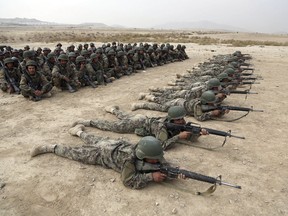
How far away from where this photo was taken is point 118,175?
16.3 feet

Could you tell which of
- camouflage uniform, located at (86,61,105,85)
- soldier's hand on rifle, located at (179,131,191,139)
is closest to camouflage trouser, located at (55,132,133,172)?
soldier's hand on rifle, located at (179,131,191,139)

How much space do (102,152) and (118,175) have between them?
507 millimetres

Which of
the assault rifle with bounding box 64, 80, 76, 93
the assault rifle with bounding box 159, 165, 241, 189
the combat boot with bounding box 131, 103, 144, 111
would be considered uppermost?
the assault rifle with bounding box 159, 165, 241, 189

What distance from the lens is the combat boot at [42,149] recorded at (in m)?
5.65

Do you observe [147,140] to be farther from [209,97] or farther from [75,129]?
[209,97]

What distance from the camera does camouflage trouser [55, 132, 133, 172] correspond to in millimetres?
4910

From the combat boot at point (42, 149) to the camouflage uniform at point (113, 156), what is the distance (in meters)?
0.10

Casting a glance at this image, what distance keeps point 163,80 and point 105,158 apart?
8333 millimetres

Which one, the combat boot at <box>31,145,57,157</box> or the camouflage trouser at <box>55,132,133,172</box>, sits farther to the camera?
the combat boot at <box>31,145,57,157</box>

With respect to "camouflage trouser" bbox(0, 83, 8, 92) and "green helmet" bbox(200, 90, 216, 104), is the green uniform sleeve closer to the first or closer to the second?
"green helmet" bbox(200, 90, 216, 104)

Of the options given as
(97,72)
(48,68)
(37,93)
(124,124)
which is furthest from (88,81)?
(124,124)

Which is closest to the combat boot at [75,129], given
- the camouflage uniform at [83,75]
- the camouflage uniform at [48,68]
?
the camouflage uniform at [83,75]

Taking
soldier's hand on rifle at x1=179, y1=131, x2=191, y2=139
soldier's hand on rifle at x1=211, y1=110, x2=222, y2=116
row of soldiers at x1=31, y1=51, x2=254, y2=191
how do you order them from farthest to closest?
1. soldier's hand on rifle at x1=211, y1=110, x2=222, y2=116
2. soldier's hand on rifle at x1=179, y1=131, x2=191, y2=139
3. row of soldiers at x1=31, y1=51, x2=254, y2=191

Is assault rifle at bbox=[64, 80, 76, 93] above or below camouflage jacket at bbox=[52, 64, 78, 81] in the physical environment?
below
